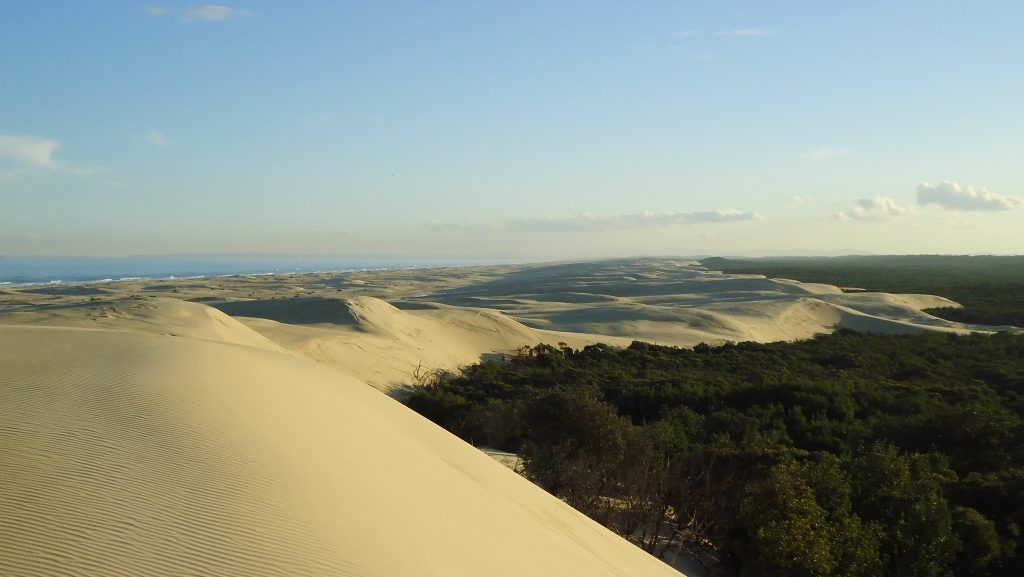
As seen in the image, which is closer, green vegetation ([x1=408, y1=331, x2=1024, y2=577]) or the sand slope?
the sand slope

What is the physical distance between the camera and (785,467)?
881 centimetres

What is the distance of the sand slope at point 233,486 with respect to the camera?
400cm

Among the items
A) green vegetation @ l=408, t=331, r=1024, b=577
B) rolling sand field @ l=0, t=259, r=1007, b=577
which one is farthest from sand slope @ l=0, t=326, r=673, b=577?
green vegetation @ l=408, t=331, r=1024, b=577

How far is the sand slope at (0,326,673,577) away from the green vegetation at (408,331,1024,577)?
5.08 feet

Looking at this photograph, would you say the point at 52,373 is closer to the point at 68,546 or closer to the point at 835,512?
the point at 68,546

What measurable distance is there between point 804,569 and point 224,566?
5.88 m

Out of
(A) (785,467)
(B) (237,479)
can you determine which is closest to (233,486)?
(B) (237,479)

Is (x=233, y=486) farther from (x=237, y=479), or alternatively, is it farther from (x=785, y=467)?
(x=785, y=467)

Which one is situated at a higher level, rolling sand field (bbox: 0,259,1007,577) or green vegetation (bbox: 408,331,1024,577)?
rolling sand field (bbox: 0,259,1007,577)

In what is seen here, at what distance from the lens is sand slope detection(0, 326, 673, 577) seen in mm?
3998

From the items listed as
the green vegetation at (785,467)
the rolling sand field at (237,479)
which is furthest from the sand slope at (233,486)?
the green vegetation at (785,467)

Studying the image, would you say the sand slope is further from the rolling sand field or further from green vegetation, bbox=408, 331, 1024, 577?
green vegetation, bbox=408, 331, 1024, 577

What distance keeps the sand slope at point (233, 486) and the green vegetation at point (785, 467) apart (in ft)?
5.08

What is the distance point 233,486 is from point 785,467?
6550 mm
